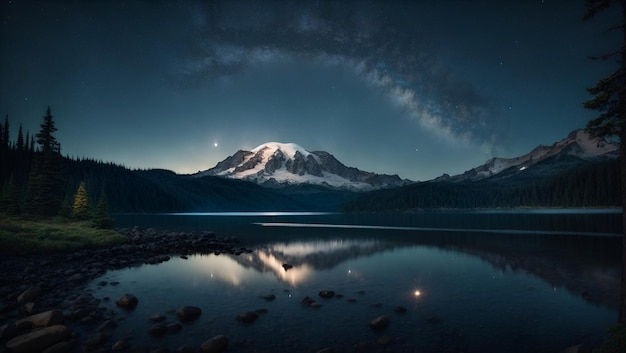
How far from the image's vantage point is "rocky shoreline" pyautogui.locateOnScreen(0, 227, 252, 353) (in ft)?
42.1

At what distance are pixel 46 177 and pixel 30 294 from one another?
1951 inches

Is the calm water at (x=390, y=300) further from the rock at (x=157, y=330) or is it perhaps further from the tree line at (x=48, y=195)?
the tree line at (x=48, y=195)

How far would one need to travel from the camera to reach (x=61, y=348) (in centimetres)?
1225

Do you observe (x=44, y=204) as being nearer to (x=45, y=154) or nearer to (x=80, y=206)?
(x=80, y=206)

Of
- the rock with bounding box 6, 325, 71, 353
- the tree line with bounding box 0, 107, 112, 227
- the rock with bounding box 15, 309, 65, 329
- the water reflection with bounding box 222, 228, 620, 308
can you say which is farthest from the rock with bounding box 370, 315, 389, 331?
the tree line with bounding box 0, 107, 112, 227

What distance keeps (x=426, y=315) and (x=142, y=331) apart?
48.6 ft

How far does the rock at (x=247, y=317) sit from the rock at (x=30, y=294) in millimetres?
13073

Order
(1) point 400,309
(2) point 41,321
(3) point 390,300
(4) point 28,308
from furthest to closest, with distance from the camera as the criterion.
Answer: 1. (3) point 390,300
2. (1) point 400,309
3. (4) point 28,308
4. (2) point 41,321

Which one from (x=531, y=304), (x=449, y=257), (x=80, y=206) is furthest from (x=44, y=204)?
(x=531, y=304)

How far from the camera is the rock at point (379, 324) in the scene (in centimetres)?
1545

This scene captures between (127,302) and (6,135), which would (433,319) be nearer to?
(127,302)

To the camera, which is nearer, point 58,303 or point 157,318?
point 157,318

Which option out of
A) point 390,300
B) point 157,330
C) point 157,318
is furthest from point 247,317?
point 390,300

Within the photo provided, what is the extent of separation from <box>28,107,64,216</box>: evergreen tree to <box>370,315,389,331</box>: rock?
63823 mm
